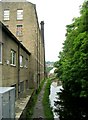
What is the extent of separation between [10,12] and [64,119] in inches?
1043

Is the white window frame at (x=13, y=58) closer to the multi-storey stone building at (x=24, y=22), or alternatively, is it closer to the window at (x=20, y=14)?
the multi-storey stone building at (x=24, y=22)

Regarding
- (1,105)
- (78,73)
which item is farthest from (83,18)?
(1,105)

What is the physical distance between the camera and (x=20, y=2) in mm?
41719

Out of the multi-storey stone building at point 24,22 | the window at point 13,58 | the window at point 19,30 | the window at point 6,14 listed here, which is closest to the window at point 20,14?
the multi-storey stone building at point 24,22

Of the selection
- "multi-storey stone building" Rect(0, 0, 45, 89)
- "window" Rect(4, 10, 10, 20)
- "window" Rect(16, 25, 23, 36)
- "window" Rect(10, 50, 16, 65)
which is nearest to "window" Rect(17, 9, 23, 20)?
"multi-storey stone building" Rect(0, 0, 45, 89)

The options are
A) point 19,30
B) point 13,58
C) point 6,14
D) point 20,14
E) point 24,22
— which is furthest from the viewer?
point 6,14

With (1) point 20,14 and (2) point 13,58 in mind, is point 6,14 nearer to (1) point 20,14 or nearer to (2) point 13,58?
(1) point 20,14

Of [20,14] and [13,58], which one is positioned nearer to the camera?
[13,58]

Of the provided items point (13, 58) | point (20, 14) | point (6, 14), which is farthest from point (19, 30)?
point (13, 58)

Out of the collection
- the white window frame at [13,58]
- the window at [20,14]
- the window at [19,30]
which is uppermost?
the window at [20,14]

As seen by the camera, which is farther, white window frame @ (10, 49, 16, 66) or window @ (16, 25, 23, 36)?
window @ (16, 25, 23, 36)

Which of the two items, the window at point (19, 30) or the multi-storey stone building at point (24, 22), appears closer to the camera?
the multi-storey stone building at point (24, 22)

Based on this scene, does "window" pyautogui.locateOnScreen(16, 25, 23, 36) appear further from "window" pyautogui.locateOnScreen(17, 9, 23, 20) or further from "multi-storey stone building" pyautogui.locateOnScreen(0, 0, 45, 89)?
"window" pyautogui.locateOnScreen(17, 9, 23, 20)

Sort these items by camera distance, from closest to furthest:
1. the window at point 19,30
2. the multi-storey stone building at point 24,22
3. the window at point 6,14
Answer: the multi-storey stone building at point 24,22, the window at point 19,30, the window at point 6,14
